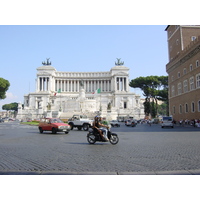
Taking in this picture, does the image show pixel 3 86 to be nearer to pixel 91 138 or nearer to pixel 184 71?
pixel 184 71

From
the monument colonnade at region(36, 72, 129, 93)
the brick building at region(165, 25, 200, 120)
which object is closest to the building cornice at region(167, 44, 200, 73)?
the brick building at region(165, 25, 200, 120)

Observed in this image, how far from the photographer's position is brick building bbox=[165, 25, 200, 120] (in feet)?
113

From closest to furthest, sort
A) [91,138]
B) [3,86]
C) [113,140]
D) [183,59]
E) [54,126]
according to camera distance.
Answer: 1. [113,140]
2. [91,138]
3. [54,126]
4. [183,59]
5. [3,86]

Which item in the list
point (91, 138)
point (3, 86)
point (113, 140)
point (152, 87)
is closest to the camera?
point (113, 140)

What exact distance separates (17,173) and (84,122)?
17982 millimetres

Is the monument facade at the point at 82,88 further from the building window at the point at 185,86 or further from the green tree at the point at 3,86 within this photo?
the building window at the point at 185,86

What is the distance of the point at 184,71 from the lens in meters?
39.2

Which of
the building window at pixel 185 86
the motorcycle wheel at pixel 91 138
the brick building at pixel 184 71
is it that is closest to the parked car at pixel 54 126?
the motorcycle wheel at pixel 91 138

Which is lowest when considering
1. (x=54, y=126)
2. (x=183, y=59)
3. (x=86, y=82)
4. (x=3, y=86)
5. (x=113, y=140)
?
(x=113, y=140)

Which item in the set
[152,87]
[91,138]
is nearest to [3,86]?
[152,87]

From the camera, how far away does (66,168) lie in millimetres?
6059

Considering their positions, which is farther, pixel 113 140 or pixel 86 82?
pixel 86 82

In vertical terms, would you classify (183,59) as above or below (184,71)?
above

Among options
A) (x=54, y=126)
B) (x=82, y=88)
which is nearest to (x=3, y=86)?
(x=82, y=88)
